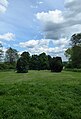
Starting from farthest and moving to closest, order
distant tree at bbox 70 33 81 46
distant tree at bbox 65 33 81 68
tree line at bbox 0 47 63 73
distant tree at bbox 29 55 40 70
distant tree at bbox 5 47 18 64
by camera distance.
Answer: distant tree at bbox 5 47 18 64
distant tree at bbox 29 55 40 70
distant tree at bbox 70 33 81 46
distant tree at bbox 65 33 81 68
tree line at bbox 0 47 63 73

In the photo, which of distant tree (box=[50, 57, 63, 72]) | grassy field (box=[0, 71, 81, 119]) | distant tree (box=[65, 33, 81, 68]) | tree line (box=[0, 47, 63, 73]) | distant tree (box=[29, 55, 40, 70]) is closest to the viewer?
grassy field (box=[0, 71, 81, 119])

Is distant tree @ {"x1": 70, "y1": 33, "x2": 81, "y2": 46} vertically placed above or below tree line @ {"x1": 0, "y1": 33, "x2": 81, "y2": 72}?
above

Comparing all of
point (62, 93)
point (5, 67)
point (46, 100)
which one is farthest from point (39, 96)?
point (5, 67)

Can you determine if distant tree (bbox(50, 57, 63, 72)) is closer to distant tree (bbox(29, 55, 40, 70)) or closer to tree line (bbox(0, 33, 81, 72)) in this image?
tree line (bbox(0, 33, 81, 72))

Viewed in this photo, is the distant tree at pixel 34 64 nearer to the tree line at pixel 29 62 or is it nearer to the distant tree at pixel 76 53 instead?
the tree line at pixel 29 62

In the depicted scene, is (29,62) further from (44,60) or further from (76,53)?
(76,53)

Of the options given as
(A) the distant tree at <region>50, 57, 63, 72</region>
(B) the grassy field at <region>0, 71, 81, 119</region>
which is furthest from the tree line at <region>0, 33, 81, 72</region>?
(B) the grassy field at <region>0, 71, 81, 119</region>

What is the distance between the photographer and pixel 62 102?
33.5 feet

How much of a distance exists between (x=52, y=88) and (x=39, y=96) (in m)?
2.10

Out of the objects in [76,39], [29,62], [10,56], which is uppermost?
[76,39]

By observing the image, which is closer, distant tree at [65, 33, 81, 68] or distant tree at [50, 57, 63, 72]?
distant tree at [50, 57, 63, 72]

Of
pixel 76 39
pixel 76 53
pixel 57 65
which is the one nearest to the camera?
pixel 57 65

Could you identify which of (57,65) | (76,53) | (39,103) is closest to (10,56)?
(76,53)

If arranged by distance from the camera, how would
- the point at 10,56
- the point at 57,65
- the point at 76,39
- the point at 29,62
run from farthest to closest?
1. the point at 10,56
2. the point at 29,62
3. the point at 76,39
4. the point at 57,65
